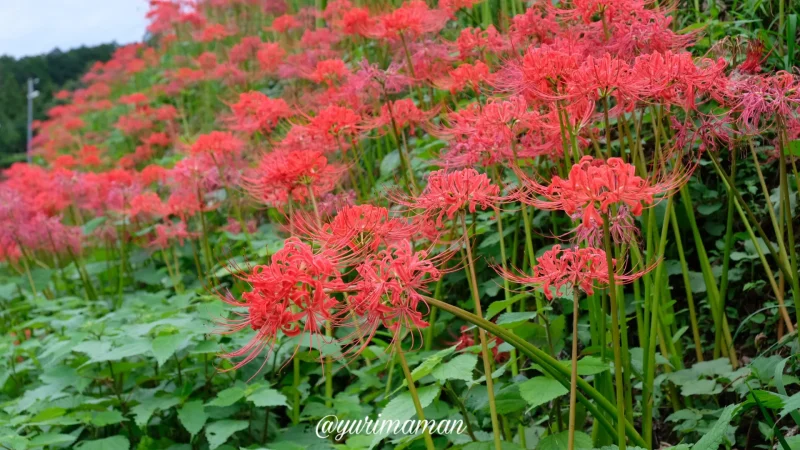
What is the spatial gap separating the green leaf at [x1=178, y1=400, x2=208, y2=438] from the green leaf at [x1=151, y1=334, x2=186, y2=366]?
19cm

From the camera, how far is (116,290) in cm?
411

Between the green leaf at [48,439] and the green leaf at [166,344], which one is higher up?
the green leaf at [166,344]

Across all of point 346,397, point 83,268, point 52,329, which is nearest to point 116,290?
point 83,268

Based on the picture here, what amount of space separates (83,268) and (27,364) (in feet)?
3.42

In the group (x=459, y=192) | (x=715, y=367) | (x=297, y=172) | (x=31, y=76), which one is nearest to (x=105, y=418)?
(x=297, y=172)

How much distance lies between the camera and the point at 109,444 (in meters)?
2.08

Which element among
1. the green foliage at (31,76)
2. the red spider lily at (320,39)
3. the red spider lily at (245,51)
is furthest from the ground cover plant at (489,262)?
the green foliage at (31,76)

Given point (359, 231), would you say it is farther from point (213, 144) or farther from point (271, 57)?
point (271, 57)

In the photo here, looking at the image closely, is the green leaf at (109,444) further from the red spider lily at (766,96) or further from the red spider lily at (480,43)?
the red spider lily at (766,96)

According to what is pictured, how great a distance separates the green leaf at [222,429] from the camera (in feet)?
6.36

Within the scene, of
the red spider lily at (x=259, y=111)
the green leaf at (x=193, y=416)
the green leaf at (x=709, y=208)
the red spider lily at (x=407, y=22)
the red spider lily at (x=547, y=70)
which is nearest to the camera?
the red spider lily at (x=547, y=70)

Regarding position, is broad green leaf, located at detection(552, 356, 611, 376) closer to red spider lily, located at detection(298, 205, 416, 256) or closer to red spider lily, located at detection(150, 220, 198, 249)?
red spider lily, located at detection(298, 205, 416, 256)

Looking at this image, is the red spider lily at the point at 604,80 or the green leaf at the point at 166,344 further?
the green leaf at the point at 166,344

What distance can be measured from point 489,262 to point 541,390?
11.5 inches
